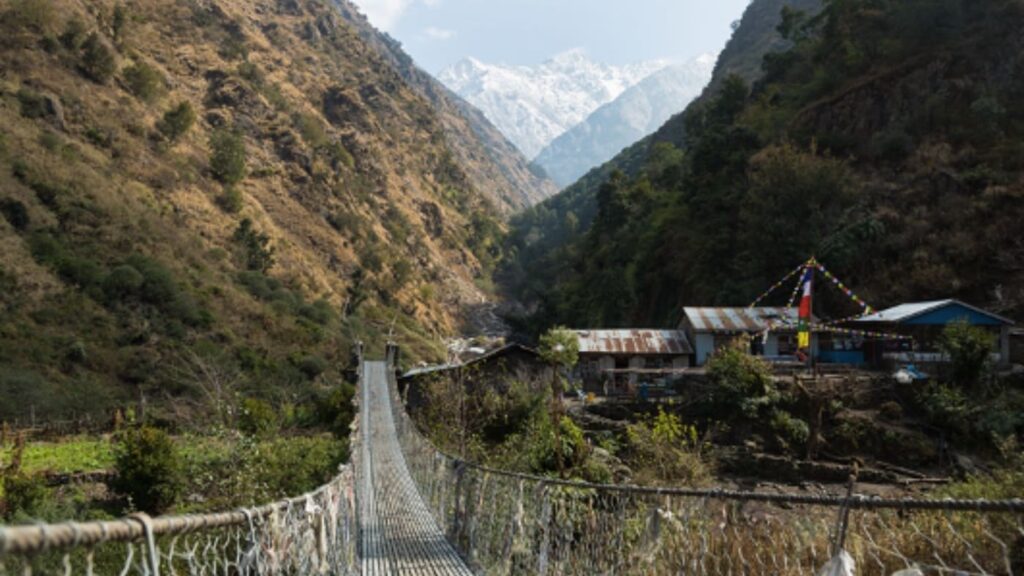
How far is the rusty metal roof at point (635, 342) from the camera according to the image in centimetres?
2362

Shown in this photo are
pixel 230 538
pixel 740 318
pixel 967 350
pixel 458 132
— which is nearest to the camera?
pixel 230 538

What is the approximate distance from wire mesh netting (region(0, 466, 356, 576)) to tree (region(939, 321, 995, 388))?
17190 millimetres

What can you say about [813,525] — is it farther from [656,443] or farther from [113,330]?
[113,330]

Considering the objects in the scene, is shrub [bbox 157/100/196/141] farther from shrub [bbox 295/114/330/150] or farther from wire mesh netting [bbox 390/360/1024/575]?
wire mesh netting [bbox 390/360/1024/575]

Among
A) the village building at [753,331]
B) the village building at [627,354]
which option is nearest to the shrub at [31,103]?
the village building at [627,354]

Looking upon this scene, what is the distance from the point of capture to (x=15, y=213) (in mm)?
26922

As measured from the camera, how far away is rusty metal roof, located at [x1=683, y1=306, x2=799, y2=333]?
22.8 m

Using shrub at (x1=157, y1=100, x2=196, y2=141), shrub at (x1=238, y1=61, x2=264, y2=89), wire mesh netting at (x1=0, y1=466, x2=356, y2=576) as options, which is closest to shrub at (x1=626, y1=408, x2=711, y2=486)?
wire mesh netting at (x1=0, y1=466, x2=356, y2=576)

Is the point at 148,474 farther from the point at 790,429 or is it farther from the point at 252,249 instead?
the point at 252,249

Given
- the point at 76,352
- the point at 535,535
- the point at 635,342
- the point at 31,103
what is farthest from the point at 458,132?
the point at 535,535

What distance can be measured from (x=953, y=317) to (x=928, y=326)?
68 cm

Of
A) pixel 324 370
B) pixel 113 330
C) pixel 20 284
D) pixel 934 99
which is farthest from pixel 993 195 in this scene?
pixel 20 284

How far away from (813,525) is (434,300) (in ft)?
183

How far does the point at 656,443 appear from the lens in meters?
12.4
